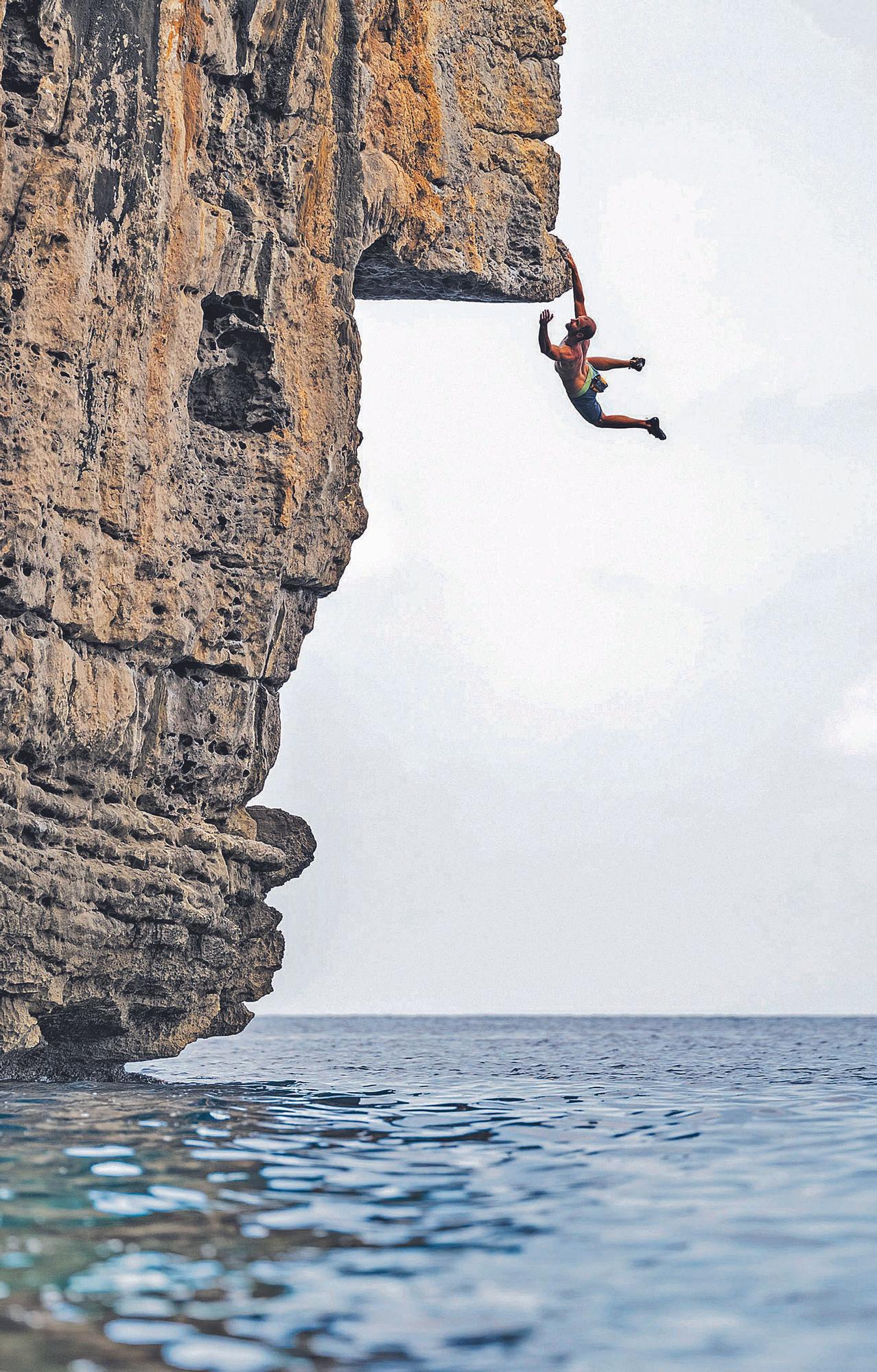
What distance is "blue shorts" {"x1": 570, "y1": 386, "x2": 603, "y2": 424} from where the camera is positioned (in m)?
11.1

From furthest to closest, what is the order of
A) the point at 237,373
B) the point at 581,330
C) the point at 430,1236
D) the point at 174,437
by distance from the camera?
the point at 581,330
the point at 237,373
the point at 174,437
the point at 430,1236

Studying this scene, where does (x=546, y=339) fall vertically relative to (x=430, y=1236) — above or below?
above

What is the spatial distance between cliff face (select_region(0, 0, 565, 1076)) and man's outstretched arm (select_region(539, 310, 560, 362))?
711mm

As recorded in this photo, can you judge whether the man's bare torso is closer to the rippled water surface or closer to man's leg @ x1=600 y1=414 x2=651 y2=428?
man's leg @ x1=600 y1=414 x2=651 y2=428

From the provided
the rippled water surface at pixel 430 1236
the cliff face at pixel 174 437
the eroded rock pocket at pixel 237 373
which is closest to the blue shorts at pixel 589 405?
the cliff face at pixel 174 437

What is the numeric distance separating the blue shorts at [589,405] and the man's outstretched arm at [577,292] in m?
0.61

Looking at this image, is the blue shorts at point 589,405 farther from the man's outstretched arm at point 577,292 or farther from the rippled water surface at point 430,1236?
the rippled water surface at point 430,1236

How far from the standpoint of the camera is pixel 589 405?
11.2 meters

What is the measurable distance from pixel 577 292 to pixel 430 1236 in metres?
8.66

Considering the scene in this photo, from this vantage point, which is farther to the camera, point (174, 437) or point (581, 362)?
point (581, 362)

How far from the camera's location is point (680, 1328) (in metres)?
3.20

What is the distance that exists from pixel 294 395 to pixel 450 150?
8.81 ft

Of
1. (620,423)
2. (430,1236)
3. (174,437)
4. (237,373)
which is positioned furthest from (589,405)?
(430,1236)

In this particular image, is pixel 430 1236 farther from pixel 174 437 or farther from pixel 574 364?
pixel 574 364
